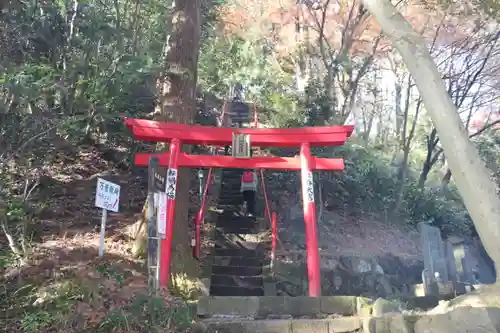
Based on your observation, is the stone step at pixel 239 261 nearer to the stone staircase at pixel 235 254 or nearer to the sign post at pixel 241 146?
the stone staircase at pixel 235 254

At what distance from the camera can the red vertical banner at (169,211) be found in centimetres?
762

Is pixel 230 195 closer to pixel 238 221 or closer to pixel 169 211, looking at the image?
pixel 238 221

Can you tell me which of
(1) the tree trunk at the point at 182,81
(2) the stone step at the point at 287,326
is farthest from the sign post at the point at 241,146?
(2) the stone step at the point at 287,326

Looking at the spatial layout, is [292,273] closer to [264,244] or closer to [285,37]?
[264,244]

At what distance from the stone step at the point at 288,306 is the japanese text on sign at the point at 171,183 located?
2037 millimetres

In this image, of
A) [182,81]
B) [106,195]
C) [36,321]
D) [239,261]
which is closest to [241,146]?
[182,81]

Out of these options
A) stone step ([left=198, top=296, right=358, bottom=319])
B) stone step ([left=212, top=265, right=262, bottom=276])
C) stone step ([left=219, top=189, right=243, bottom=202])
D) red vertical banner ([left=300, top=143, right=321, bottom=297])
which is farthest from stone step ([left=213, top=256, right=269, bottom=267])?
stone step ([left=219, top=189, right=243, bottom=202])

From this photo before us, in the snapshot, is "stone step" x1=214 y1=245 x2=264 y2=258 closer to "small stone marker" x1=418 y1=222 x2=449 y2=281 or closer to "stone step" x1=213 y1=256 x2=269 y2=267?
"stone step" x1=213 y1=256 x2=269 y2=267

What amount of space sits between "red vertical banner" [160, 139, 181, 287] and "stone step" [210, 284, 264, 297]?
133 centimetres

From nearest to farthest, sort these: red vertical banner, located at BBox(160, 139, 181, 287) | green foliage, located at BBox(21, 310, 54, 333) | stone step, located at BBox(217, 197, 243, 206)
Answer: green foliage, located at BBox(21, 310, 54, 333) → red vertical banner, located at BBox(160, 139, 181, 287) → stone step, located at BBox(217, 197, 243, 206)

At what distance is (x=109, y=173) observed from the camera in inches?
470

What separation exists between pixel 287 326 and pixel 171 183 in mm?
3209

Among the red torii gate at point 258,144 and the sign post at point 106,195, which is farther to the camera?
the red torii gate at point 258,144

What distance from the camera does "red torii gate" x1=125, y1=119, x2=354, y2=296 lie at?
8.41 m
